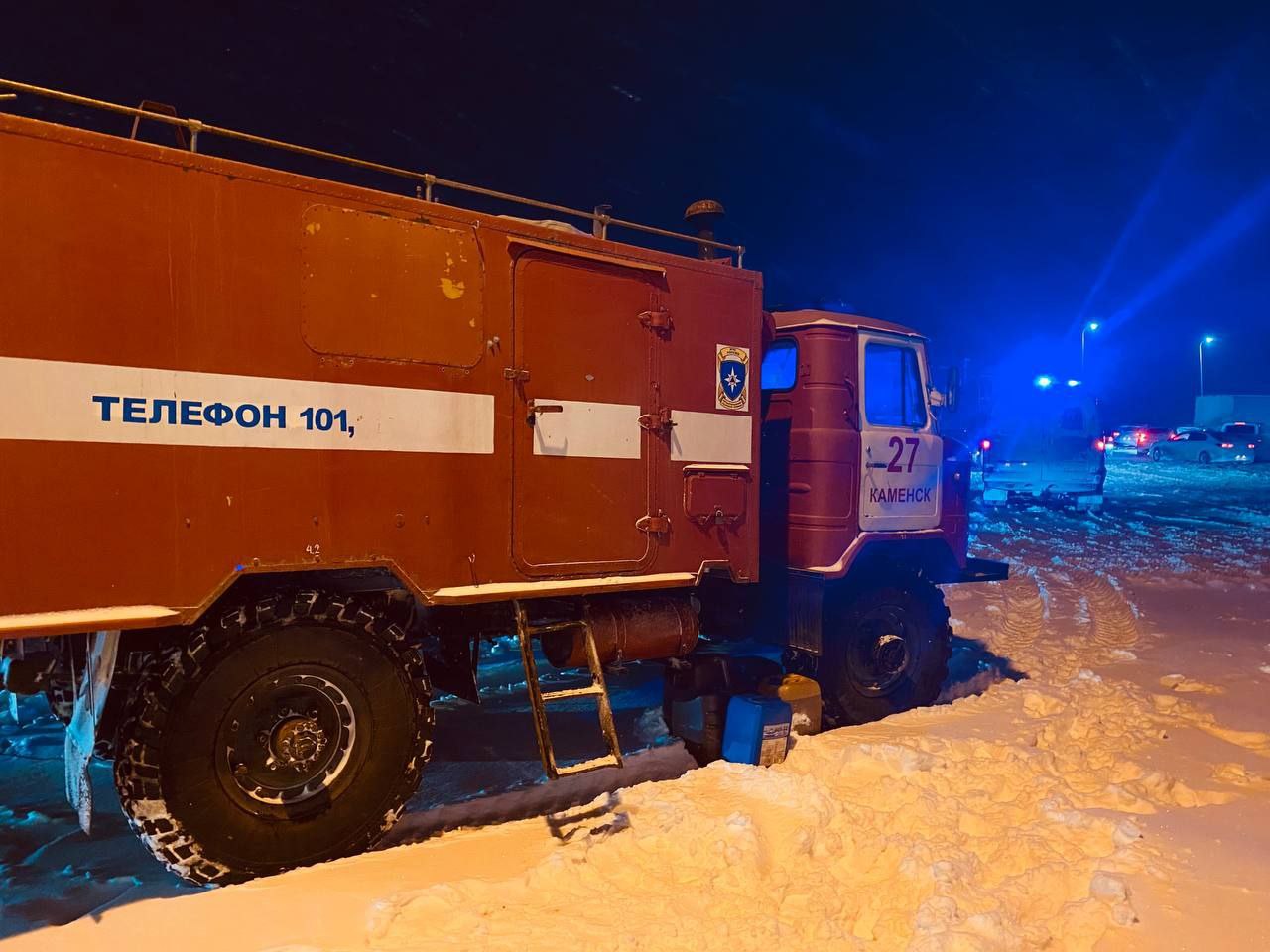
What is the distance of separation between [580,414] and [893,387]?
9.60 ft

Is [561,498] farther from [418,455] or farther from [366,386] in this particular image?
[366,386]

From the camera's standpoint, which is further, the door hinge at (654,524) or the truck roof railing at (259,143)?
the door hinge at (654,524)

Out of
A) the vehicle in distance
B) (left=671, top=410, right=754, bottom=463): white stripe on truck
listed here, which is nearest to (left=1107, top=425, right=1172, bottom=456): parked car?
the vehicle in distance

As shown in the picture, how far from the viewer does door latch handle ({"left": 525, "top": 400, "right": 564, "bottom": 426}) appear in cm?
438

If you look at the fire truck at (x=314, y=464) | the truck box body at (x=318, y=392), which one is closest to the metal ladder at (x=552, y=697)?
the fire truck at (x=314, y=464)

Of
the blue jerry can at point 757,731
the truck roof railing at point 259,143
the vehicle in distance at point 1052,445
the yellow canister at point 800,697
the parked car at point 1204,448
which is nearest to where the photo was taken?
the truck roof railing at point 259,143

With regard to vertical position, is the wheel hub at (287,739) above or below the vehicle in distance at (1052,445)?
below

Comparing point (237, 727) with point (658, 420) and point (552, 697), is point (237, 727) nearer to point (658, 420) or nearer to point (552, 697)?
point (552, 697)

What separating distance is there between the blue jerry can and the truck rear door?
1192 mm

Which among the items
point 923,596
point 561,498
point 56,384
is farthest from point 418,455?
point 923,596

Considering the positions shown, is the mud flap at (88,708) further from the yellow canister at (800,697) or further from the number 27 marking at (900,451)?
the number 27 marking at (900,451)

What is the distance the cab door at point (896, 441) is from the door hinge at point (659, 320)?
183 centimetres

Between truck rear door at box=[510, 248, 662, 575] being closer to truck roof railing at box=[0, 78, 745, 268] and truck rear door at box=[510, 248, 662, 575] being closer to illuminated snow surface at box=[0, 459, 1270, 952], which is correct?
truck roof railing at box=[0, 78, 745, 268]

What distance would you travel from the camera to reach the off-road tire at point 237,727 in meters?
3.44
